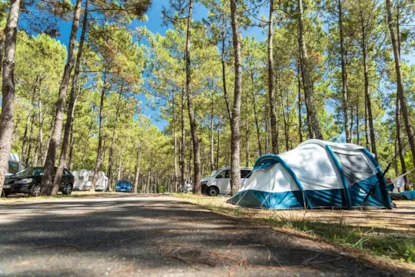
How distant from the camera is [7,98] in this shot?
8.48 metres

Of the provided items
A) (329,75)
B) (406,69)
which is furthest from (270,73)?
(406,69)

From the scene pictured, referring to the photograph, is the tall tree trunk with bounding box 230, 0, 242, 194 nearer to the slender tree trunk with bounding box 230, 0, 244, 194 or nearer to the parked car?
the slender tree trunk with bounding box 230, 0, 244, 194

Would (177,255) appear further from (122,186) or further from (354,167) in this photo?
(122,186)

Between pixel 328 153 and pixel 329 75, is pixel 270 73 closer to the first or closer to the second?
pixel 328 153

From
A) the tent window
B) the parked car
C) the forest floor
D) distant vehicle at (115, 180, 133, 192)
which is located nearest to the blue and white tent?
the tent window

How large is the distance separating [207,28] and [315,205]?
49.4 ft

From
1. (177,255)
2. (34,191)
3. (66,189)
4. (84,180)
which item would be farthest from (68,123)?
(84,180)

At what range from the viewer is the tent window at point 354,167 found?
726 cm

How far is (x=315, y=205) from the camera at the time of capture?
7.05m

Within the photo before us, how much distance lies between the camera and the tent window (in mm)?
7257

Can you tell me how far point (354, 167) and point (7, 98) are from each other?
10.7 meters

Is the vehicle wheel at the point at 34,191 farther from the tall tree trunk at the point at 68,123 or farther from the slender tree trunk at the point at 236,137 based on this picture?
the slender tree trunk at the point at 236,137

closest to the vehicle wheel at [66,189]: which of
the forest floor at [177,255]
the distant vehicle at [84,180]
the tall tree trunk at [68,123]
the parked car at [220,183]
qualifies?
the tall tree trunk at [68,123]

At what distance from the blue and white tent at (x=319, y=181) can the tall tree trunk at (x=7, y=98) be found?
7.24m
